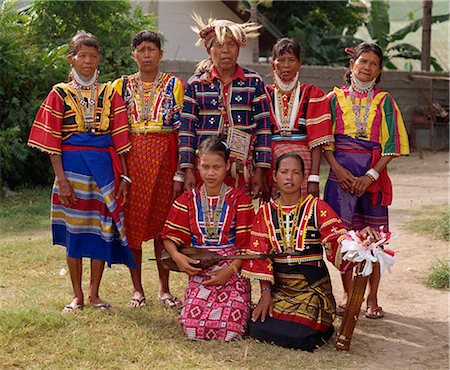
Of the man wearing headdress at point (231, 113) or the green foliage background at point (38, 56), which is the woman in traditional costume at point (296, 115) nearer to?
the man wearing headdress at point (231, 113)

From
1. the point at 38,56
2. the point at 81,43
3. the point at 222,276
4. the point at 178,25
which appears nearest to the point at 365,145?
the point at 222,276

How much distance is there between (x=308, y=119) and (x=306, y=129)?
0.07 meters

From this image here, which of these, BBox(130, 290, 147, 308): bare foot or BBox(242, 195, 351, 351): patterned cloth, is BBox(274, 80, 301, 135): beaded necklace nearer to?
BBox(242, 195, 351, 351): patterned cloth

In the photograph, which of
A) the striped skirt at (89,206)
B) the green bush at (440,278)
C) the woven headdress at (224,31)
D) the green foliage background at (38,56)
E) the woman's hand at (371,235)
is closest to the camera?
the woman's hand at (371,235)

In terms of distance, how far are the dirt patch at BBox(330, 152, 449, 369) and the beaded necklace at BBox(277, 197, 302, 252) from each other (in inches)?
27.8

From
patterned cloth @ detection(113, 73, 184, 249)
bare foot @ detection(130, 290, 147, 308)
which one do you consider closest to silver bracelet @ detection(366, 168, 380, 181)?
patterned cloth @ detection(113, 73, 184, 249)

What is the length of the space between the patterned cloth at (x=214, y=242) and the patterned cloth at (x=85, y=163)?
431mm

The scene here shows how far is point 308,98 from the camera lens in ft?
15.0

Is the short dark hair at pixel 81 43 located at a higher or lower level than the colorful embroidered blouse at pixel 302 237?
higher

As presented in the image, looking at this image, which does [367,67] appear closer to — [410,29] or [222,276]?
[222,276]

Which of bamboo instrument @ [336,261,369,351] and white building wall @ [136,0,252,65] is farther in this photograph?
white building wall @ [136,0,252,65]

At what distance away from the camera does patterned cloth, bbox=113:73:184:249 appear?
4648 millimetres

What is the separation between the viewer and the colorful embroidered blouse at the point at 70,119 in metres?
4.37

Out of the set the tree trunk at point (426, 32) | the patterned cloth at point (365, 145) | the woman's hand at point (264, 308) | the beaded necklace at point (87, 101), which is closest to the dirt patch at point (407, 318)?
the woman's hand at point (264, 308)
